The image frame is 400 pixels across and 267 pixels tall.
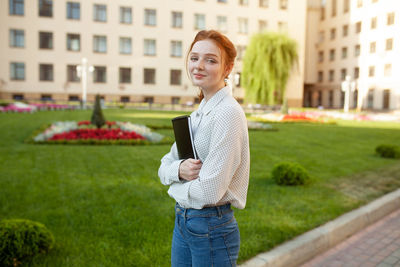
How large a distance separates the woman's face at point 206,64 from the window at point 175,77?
43.7 meters

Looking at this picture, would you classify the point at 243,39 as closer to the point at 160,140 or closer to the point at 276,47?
the point at 276,47

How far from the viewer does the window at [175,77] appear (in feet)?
148

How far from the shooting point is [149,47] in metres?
44.2

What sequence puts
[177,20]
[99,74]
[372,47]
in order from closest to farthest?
[99,74] → [177,20] → [372,47]

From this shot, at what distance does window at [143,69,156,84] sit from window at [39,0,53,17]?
12.1 meters

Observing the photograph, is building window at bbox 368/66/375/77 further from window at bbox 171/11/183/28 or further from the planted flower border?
the planted flower border

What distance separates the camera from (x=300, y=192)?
5.98 metres

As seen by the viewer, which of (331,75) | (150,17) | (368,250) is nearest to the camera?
(368,250)

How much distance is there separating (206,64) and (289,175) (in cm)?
474

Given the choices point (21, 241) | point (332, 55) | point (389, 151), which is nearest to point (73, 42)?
point (332, 55)

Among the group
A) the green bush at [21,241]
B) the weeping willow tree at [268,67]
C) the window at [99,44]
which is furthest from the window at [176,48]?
the green bush at [21,241]

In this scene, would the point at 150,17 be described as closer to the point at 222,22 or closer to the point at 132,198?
the point at 222,22

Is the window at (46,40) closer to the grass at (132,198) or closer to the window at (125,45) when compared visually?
the window at (125,45)

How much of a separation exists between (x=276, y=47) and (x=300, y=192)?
29.8 meters
